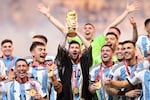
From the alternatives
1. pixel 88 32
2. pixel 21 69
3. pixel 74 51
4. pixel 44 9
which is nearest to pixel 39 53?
pixel 74 51

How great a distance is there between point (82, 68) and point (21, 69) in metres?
0.85

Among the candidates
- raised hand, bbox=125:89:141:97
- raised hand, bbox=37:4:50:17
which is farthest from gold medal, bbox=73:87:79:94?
raised hand, bbox=37:4:50:17

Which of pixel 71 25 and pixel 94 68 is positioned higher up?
pixel 71 25

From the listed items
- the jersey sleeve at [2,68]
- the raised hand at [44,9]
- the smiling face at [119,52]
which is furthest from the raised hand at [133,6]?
the jersey sleeve at [2,68]

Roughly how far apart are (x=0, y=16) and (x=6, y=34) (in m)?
0.23

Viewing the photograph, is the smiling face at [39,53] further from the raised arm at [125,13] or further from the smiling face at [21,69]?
the raised arm at [125,13]

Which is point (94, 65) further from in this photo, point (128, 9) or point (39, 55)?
point (128, 9)

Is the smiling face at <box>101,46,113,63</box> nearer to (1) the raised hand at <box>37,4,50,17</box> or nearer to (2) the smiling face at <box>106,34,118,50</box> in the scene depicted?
(2) the smiling face at <box>106,34,118,50</box>

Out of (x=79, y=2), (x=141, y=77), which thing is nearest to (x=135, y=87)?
(x=141, y=77)

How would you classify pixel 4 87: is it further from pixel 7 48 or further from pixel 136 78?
pixel 136 78

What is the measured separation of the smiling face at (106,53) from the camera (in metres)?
5.06

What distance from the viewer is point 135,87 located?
15.2 ft

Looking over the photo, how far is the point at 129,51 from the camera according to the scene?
187 inches

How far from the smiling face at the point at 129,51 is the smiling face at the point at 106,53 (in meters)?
0.27
